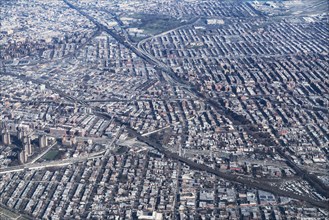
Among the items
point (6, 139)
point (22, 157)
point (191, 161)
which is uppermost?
point (22, 157)

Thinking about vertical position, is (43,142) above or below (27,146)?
below

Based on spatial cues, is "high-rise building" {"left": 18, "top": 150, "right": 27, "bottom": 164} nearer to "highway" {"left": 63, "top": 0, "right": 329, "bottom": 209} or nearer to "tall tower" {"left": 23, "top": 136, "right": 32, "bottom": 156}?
"tall tower" {"left": 23, "top": 136, "right": 32, "bottom": 156}

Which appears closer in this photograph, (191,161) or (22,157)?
(22,157)

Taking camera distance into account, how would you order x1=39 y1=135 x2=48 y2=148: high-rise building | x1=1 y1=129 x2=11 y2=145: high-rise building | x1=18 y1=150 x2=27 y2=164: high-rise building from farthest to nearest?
x1=1 y1=129 x2=11 y2=145: high-rise building
x1=39 y1=135 x2=48 y2=148: high-rise building
x1=18 y1=150 x2=27 y2=164: high-rise building

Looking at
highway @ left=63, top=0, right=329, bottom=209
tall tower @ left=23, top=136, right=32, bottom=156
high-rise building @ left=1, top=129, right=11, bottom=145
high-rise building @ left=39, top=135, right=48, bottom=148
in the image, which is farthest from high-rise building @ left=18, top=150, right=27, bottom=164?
highway @ left=63, top=0, right=329, bottom=209

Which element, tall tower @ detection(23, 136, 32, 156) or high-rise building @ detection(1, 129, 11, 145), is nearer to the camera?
tall tower @ detection(23, 136, 32, 156)

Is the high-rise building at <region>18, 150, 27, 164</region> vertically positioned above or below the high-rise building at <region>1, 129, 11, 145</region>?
above

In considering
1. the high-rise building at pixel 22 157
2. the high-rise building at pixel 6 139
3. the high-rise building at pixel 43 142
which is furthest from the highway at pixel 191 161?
the high-rise building at pixel 22 157

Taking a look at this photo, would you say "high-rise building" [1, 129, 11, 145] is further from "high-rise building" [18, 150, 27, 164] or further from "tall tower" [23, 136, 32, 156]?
"high-rise building" [18, 150, 27, 164]

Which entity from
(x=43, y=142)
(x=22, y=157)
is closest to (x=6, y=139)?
(x=43, y=142)

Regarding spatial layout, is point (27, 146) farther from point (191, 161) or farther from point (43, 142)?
point (191, 161)

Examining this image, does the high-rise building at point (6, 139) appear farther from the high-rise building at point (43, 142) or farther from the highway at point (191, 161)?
the highway at point (191, 161)

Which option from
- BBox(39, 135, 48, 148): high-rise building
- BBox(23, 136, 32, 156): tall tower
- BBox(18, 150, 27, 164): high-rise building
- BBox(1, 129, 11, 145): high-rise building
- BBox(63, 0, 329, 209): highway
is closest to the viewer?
BBox(63, 0, 329, 209): highway
